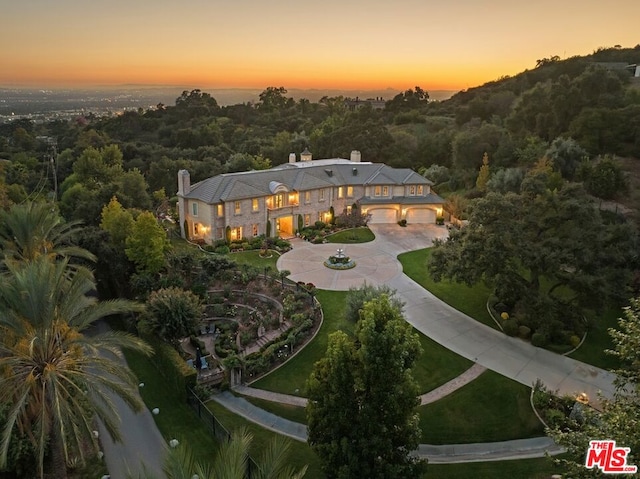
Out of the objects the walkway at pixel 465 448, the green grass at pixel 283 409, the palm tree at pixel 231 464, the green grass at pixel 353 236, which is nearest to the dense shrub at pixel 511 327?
the walkway at pixel 465 448

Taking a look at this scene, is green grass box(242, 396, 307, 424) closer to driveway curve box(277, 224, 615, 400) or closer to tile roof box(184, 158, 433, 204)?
driveway curve box(277, 224, 615, 400)

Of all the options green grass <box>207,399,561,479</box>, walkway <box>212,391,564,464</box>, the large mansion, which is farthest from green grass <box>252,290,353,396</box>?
the large mansion

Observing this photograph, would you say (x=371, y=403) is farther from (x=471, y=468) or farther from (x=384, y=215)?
(x=384, y=215)

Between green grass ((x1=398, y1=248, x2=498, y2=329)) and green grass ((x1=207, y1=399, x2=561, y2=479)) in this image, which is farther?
green grass ((x1=398, y1=248, x2=498, y2=329))

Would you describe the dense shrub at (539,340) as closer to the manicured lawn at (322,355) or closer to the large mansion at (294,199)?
the manicured lawn at (322,355)

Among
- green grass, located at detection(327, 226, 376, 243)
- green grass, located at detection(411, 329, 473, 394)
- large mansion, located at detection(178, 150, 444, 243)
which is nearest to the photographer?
green grass, located at detection(411, 329, 473, 394)

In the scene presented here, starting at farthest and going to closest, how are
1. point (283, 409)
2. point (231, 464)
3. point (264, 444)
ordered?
point (283, 409) < point (264, 444) < point (231, 464)

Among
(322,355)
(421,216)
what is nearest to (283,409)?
(322,355)
